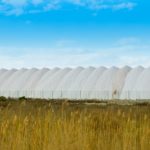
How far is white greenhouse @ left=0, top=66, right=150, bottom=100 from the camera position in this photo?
36.8 meters

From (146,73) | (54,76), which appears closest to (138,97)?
(146,73)

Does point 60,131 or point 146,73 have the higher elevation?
point 146,73

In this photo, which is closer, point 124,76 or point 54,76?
point 124,76

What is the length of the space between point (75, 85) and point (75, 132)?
32816 mm

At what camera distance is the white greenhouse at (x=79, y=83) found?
36750 millimetres

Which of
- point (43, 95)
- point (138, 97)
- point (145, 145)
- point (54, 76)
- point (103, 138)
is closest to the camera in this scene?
point (145, 145)

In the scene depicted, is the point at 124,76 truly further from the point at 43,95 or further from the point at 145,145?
the point at 145,145

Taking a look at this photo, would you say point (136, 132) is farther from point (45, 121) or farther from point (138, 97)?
point (138, 97)

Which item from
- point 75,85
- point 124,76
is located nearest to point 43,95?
point 75,85

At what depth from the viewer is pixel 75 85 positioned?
3956 cm

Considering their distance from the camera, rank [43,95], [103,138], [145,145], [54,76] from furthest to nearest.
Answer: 1. [54,76]
2. [43,95]
3. [103,138]
4. [145,145]

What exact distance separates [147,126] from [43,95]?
3212 cm

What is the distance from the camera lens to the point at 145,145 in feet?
21.0

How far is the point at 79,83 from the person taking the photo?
1569 inches
